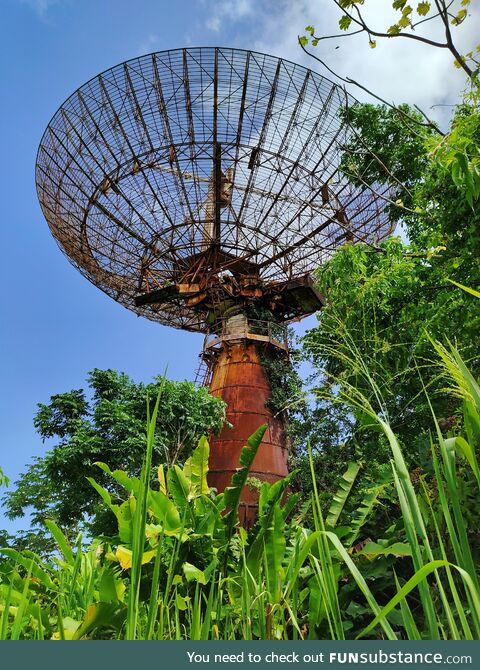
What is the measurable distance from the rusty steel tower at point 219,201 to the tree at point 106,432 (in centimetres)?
277

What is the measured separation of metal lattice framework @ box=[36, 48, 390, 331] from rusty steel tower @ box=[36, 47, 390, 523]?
0.05 metres

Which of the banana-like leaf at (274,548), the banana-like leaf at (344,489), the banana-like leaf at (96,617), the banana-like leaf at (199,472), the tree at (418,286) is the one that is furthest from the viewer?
the tree at (418,286)

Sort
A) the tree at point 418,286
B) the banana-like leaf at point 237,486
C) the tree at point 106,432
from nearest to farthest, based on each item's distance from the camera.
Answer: the banana-like leaf at point 237,486
the tree at point 418,286
the tree at point 106,432

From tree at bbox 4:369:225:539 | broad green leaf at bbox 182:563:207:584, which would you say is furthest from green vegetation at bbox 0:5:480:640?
tree at bbox 4:369:225:539

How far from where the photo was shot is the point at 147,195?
18.6 metres

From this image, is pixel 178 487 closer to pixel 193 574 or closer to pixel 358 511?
pixel 193 574

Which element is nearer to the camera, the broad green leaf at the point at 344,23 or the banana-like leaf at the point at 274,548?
the banana-like leaf at the point at 274,548

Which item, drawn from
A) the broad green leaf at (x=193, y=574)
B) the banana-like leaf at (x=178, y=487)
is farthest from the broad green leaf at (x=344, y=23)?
the broad green leaf at (x=193, y=574)

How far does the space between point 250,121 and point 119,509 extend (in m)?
17.2

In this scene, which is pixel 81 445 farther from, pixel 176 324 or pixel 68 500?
pixel 176 324

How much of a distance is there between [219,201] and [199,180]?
3.70ft

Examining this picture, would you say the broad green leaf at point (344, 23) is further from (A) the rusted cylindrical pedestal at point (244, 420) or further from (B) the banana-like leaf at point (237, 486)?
(A) the rusted cylindrical pedestal at point (244, 420)

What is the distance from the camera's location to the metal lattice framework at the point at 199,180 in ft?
54.1

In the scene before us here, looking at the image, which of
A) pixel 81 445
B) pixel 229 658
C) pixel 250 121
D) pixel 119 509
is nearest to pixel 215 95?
pixel 250 121
